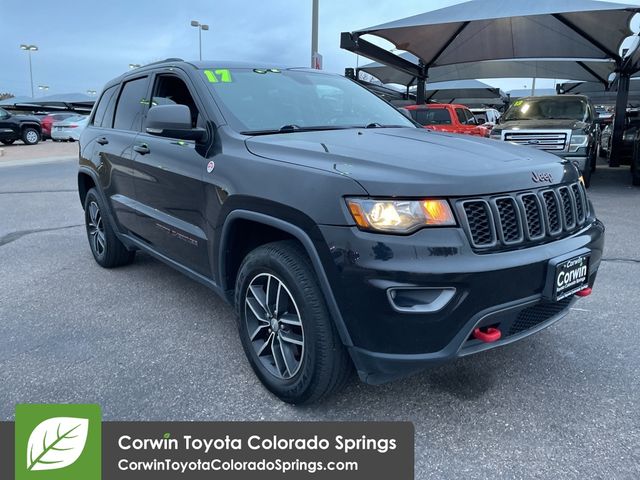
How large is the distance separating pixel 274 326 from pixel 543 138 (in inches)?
328

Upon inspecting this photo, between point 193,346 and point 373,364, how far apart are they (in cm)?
152

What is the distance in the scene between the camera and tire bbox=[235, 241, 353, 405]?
229 centimetres

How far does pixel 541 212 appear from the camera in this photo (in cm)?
236

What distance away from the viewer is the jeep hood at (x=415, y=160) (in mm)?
2127

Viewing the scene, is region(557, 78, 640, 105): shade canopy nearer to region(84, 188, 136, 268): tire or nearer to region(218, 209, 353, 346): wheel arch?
region(84, 188, 136, 268): tire

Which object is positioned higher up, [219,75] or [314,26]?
[314,26]

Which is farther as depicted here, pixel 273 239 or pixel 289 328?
pixel 273 239

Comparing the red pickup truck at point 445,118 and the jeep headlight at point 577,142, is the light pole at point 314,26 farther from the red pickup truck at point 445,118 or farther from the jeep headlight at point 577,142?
the jeep headlight at point 577,142

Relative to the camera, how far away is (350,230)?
210 cm

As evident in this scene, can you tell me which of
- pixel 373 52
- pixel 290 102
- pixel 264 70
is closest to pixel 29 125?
pixel 373 52

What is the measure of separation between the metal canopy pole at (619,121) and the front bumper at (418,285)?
14770mm

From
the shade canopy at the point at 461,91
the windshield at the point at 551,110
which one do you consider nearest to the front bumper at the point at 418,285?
the windshield at the point at 551,110

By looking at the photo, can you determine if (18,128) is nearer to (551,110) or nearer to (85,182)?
(85,182)

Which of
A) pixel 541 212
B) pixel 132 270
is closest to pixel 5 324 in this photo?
pixel 132 270
